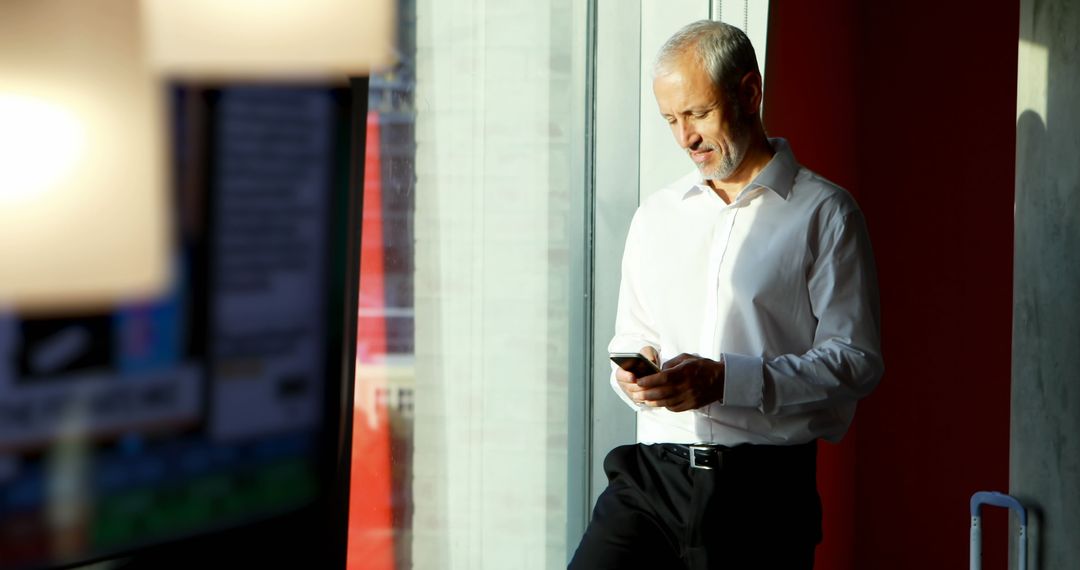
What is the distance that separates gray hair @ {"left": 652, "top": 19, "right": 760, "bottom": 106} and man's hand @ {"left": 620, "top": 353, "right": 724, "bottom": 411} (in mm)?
498

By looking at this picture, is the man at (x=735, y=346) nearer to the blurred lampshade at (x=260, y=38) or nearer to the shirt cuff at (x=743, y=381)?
the shirt cuff at (x=743, y=381)

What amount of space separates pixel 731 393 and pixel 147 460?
123 centimetres

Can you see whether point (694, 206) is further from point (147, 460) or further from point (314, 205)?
point (147, 460)

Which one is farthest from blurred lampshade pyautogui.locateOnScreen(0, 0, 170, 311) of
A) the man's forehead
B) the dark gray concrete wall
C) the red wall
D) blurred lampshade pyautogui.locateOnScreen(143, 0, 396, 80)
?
the red wall

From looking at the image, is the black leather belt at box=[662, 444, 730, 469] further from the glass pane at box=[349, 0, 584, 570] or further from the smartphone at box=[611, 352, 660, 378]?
the glass pane at box=[349, 0, 584, 570]

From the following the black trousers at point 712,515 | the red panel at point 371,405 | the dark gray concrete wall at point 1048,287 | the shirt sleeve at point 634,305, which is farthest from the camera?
the dark gray concrete wall at point 1048,287

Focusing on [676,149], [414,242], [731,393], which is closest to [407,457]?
[414,242]

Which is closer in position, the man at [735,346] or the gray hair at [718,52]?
the man at [735,346]

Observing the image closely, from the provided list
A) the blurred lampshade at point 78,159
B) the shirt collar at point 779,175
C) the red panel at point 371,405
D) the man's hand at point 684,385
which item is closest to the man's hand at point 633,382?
the man's hand at point 684,385

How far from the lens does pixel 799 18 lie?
3.89 metres

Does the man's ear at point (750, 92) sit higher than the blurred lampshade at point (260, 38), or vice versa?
the man's ear at point (750, 92)

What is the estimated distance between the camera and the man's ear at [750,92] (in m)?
1.96

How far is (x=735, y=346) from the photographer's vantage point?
1.93 metres

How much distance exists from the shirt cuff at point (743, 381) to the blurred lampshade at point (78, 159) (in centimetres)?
123
